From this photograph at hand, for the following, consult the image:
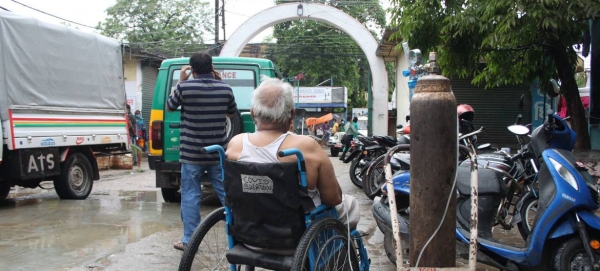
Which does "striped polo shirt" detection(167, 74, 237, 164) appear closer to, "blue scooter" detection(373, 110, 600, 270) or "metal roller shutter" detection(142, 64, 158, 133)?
"blue scooter" detection(373, 110, 600, 270)

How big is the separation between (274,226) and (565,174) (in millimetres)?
2057

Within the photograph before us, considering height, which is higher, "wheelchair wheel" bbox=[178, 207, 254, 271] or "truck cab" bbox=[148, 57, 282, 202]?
"truck cab" bbox=[148, 57, 282, 202]

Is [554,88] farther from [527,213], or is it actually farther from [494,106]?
[494,106]

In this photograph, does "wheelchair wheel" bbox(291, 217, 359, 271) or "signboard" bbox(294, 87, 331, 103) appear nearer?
"wheelchair wheel" bbox(291, 217, 359, 271)

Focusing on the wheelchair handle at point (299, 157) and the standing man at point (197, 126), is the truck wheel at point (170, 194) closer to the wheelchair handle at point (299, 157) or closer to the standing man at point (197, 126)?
the standing man at point (197, 126)

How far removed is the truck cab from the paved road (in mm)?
571

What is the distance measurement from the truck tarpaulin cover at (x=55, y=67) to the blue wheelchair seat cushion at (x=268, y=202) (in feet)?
17.6

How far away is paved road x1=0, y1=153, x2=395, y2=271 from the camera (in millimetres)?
4820

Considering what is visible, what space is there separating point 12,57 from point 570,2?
6941 millimetres

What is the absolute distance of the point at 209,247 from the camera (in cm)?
330

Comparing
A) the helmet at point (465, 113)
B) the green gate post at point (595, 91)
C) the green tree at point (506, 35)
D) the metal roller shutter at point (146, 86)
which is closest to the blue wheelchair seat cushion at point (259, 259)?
the helmet at point (465, 113)

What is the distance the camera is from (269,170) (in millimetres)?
2916

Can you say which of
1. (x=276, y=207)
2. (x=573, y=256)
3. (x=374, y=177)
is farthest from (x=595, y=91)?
(x=276, y=207)

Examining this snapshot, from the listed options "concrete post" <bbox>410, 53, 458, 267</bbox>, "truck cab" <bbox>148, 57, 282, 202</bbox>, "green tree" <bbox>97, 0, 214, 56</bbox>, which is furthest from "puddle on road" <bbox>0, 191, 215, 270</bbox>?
"green tree" <bbox>97, 0, 214, 56</bbox>
